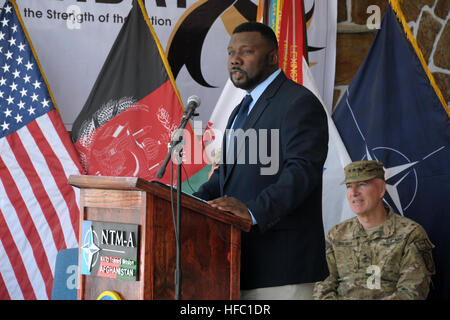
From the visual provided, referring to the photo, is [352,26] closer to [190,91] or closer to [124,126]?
[190,91]

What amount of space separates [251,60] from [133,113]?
2052 mm

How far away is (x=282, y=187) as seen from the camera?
1.94 m

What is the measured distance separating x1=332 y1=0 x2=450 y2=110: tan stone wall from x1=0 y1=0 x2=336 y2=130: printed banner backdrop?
119mm

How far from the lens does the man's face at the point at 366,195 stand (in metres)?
3.42

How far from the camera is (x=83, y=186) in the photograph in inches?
73.5

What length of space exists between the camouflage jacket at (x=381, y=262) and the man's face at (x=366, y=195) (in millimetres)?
99

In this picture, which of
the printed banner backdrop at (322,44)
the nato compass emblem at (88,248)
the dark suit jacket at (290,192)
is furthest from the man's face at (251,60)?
the printed banner backdrop at (322,44)

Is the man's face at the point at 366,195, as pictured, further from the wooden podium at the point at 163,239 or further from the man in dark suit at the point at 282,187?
the wooden podium at the point at 163,239

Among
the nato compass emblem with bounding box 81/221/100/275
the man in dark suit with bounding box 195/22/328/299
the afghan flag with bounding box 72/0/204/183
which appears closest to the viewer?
the nato compass emblem with bounding box 81/221/100/275

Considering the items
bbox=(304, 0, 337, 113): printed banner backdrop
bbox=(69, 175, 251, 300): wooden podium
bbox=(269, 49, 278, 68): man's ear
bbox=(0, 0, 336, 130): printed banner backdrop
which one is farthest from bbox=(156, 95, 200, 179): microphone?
bbox=(304, 0, 337, 113): printed banner backdrop

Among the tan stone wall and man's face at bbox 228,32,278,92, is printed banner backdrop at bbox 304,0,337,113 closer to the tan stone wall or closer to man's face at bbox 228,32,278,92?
the tan stone wall

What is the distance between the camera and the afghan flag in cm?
416

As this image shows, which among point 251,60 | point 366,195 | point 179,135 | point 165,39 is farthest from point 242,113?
point 165,39

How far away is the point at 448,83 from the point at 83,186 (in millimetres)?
3883
